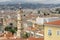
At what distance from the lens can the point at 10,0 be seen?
37.7 meters

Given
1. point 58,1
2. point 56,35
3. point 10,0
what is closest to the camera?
point 56,35

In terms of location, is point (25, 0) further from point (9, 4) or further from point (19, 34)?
point (19, 34)

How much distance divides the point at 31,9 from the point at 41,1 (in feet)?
6.24

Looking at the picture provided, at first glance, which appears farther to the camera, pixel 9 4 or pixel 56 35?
pixel 9 4

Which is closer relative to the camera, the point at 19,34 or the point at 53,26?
the point at 53,26

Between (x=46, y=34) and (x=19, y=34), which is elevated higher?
(x=46, y=34)

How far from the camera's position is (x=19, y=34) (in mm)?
9180

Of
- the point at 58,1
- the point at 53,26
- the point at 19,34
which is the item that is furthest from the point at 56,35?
the point at 58,1

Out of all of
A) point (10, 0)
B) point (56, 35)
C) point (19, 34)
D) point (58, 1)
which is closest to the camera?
point (56, 35)

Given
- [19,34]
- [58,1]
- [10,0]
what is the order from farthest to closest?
[10,0] → [58,1] → [19,34]

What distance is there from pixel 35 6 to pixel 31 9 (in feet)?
4.70

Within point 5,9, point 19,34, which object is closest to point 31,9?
point 5,9

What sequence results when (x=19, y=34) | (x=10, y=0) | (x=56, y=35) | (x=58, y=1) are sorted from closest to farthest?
1. (x=56, y=35)
2. (x=19, y=34)
3. (x=58, y=1)
4. (x=10, y=0)

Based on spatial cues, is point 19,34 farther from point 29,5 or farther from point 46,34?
point 29,5
